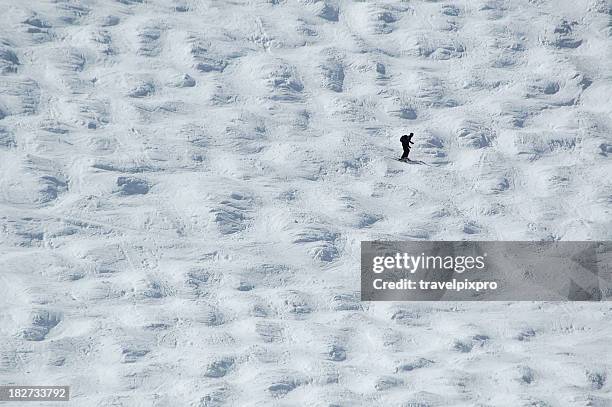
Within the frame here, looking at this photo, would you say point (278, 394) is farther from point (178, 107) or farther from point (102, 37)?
point (102, 37)

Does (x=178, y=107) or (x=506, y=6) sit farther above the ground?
(x=506, y=6)

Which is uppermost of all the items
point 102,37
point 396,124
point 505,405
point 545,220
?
point 102,37

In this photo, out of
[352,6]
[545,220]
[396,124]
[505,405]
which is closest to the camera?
[505,405]

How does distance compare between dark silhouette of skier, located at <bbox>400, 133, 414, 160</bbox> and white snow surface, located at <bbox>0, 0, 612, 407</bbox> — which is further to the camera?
dark silhouette of skier, located at <bbox>400, 133, 414, 160</bbox>

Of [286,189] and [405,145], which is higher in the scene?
[405,145]

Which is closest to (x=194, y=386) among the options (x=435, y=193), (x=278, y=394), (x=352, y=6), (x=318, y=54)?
(x=278, y=394)

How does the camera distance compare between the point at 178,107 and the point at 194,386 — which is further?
the point at 178,107

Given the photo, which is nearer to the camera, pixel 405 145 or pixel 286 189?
pixel 286 189

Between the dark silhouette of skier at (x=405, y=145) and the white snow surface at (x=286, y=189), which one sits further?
the dark silhouette of skier at (x=405, y=145)
